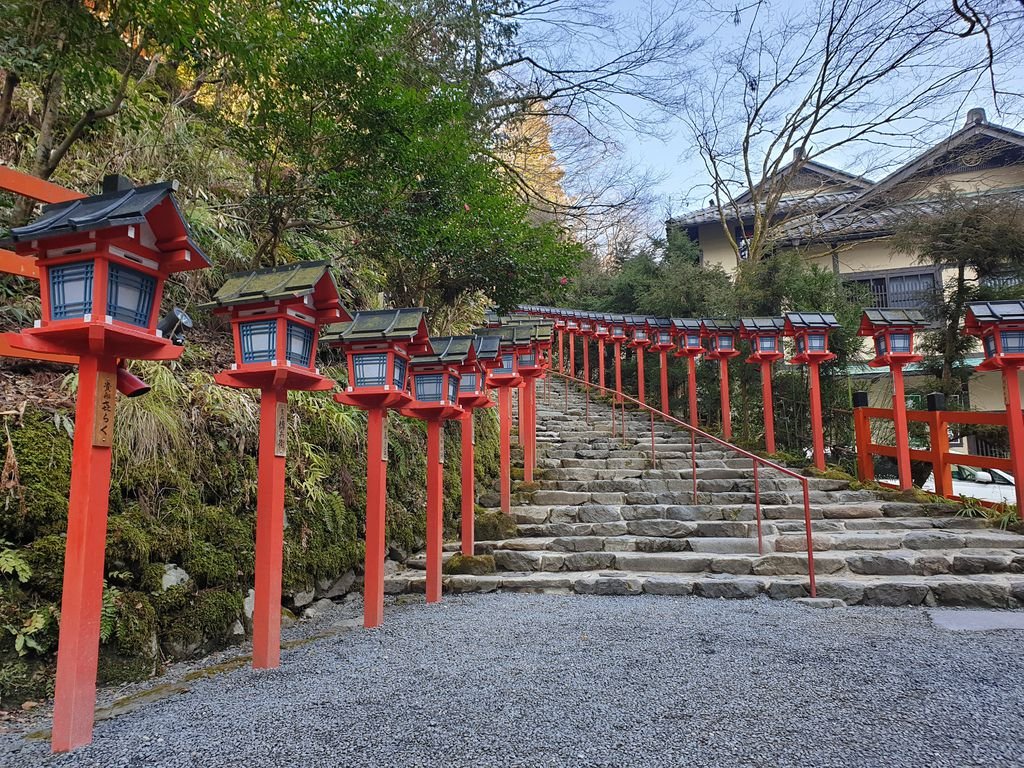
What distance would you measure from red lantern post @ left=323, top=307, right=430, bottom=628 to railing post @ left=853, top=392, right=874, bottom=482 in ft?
23.4

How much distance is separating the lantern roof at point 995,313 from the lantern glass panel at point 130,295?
7995 mm

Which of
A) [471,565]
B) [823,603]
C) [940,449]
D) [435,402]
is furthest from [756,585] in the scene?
[940,449]

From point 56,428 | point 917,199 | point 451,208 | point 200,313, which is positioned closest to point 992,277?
point 917,199

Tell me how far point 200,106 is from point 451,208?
Answer: 3.29 meters

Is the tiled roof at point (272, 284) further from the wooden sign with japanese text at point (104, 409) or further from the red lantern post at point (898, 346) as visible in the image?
the red lantern post at point (898, 346)

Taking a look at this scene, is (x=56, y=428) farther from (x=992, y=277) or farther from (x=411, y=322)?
(x=992, y=277)

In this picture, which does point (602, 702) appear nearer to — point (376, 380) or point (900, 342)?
point (376, 380)

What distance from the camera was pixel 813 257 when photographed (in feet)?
47.6

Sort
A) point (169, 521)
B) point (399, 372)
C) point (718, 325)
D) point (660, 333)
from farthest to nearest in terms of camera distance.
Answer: point (660, 333) < point (718, 325) < point (399, 372) < point (169, 521)

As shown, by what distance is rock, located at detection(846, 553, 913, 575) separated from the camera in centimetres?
557

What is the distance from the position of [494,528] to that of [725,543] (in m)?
2.54

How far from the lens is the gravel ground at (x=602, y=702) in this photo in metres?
2.33

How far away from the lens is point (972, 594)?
5020mm

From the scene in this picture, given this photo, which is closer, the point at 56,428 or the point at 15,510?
the point at 15,510
